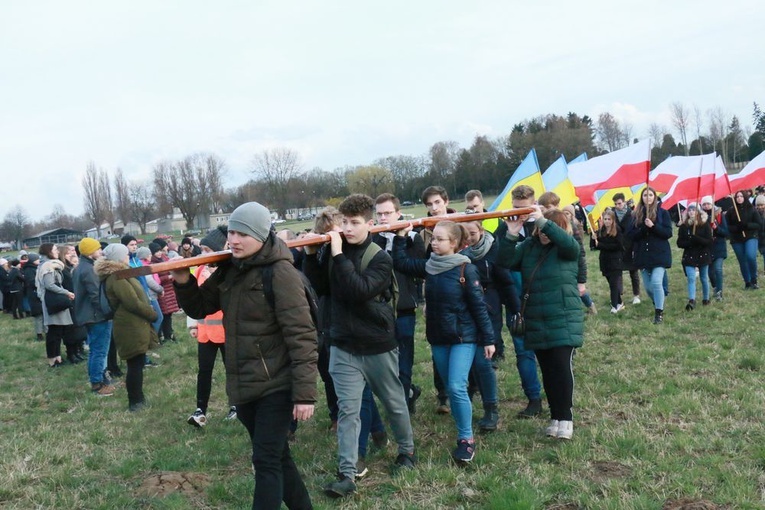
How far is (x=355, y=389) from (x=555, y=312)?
188 cm

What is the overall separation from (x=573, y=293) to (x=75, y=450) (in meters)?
5.09

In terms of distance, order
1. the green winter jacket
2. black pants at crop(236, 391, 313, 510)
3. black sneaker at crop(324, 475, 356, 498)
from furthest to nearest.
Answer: the green winter jacket → black sneaker at crop(324, 475, 356, 498) → black pants at crop(236, 391, 313, 510)

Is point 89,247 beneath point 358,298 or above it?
above

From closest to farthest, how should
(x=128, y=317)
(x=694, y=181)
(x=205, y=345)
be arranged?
(x=205, y=345) → (x=128, y=317) → (x=694, y=181)

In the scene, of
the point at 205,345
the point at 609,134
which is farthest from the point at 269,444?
the point at 609,134

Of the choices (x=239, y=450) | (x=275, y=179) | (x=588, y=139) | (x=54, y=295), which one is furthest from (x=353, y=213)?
(x=275, y=179)

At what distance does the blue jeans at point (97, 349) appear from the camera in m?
8.70

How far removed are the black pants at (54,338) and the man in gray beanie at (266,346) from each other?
8264 mm

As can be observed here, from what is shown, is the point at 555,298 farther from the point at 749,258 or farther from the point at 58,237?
the point at 58,237

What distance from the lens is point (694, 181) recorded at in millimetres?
12305

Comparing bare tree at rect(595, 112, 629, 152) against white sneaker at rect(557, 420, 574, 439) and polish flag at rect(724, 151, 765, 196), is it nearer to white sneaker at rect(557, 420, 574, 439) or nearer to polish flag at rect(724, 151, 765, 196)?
polish flag at rect(724, 151, 765, 196)

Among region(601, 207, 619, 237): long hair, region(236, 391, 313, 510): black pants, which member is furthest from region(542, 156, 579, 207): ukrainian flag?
region(236, 391, 313, 510): black pants

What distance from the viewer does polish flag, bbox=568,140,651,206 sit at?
10.2 m

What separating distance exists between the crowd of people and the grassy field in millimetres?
257
